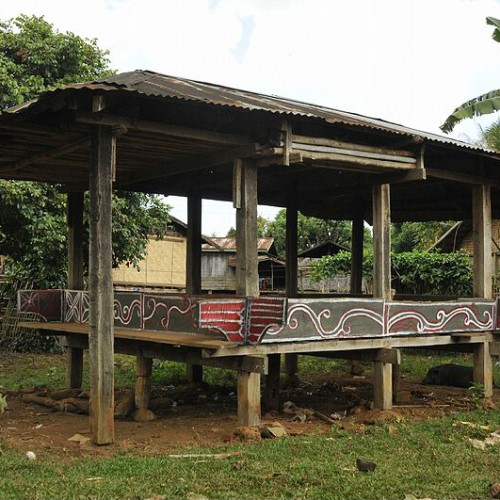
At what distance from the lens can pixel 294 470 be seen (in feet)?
23.8

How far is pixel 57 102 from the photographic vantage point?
7.86 metres

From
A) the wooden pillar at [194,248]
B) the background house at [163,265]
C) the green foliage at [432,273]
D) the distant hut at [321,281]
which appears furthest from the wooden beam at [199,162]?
the background house at [163,265]

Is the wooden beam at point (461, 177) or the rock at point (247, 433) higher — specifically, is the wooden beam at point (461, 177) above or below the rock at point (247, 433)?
above

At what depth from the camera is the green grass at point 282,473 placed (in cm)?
651

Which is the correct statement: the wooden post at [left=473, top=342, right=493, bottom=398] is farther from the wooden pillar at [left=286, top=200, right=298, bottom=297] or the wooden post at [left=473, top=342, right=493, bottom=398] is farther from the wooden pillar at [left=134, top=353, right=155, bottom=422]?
the wooden pillar at [left=134, top=353, right=155, bottom=422]

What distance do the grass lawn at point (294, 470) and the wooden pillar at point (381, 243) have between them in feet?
7.69

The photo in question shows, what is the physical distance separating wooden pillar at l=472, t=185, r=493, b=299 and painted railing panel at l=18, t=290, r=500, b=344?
322mm

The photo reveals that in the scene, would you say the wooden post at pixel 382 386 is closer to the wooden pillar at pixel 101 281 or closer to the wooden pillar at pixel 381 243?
the wooden pillar at pixel 381 243

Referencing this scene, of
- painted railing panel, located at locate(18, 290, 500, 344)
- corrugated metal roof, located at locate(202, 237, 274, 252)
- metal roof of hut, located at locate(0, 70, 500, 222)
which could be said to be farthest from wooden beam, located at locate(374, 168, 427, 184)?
corrugated metal roof, located at locate(202, 237, 274, 252)

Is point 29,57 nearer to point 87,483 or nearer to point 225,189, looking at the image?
point 225,189

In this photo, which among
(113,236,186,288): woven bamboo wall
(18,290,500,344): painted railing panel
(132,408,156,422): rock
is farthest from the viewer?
(113,236,186,288): woven bamboo wall

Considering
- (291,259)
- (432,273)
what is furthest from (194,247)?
(432,273)

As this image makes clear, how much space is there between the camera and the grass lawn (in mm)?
6520

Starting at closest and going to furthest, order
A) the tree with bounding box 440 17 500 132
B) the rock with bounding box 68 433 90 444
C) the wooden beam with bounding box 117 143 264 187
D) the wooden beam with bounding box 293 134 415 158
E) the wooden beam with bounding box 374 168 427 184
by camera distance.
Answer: the rock with bounding box 68 433 90 444 < the wooden beam with bounding box 117 143 264 187 < the wooden beam with bounding box 293 134 415 158 < the wooden beam with bounding box 374 168 427 184 < the tree with bounding box 440 17 500 132
